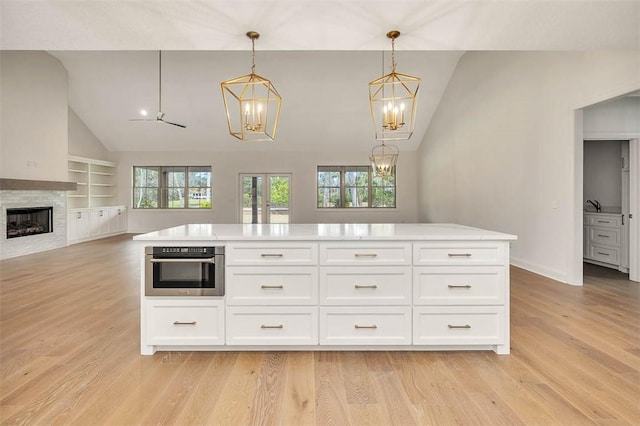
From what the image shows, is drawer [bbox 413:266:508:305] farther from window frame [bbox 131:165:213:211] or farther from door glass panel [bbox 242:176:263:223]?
window frame [bbox 131:165:213:211]

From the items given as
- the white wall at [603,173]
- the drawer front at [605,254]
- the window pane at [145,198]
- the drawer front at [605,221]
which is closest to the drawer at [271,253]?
the drawer front at [605,221]

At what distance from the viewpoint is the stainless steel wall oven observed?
2414mm

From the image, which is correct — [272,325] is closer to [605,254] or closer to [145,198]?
[605,254]

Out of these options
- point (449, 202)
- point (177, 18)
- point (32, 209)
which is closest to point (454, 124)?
point (449, 202)

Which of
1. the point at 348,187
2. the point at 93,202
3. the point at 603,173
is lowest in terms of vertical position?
the point at 93,202

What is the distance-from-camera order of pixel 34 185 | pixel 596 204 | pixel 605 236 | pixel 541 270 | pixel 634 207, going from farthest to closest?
pixel 34 185 < pixel 596 204 < pixel 605 236 < pixel 541 270 < pixel 634 207

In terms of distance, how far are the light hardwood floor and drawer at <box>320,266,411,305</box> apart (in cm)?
40

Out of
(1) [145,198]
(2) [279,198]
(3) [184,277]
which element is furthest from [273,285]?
(1) [145,198]

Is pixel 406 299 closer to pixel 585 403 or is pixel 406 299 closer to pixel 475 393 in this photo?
pixel 475 393

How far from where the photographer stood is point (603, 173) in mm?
5727

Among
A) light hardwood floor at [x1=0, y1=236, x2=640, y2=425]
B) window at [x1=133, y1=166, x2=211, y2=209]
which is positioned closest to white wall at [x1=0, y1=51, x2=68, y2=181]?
window at [x1=133, y1=166, x2=211, y2=209]

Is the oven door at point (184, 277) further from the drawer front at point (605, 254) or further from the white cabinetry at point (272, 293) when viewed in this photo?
the drawer front at point (605, 254)

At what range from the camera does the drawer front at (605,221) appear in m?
5.03

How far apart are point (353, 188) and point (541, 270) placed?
258 inches
